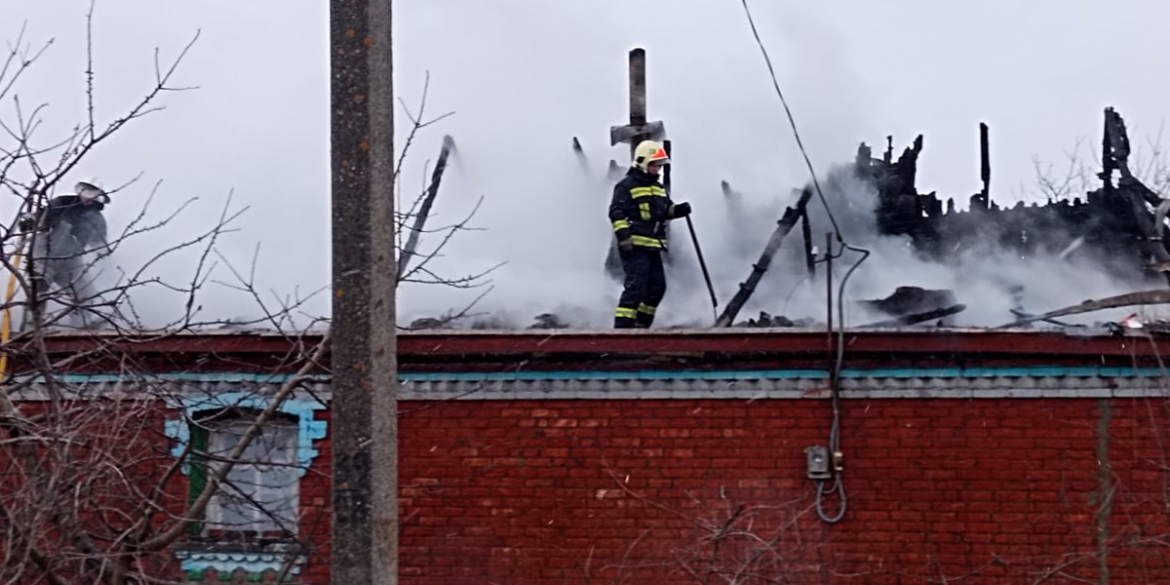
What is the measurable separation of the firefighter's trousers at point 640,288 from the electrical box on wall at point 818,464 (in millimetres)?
1930

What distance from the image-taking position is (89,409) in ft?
20.4

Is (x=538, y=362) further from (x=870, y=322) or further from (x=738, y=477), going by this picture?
(x=870, y=322)

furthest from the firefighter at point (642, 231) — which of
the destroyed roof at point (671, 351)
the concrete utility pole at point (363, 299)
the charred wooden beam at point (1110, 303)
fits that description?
the concrete utility pole at point (363, 299)

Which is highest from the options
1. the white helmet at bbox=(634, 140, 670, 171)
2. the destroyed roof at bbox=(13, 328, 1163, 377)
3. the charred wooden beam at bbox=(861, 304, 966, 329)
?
the white helmet at bbox=(634, 140, 670, 171)

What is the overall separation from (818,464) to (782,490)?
32 centimetres

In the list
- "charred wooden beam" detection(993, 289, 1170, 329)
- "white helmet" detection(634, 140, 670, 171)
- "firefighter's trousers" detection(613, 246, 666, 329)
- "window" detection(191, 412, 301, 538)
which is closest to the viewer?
"window" detection(191, 412, 301, 538)

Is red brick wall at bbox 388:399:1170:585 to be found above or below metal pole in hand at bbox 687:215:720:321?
below

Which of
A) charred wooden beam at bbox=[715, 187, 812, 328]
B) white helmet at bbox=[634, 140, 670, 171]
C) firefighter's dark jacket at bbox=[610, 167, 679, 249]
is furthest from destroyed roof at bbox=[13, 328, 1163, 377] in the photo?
white helmet at bbox=[634, 140, 670, 171]

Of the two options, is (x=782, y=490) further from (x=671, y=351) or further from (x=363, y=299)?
(x=363, y=299)

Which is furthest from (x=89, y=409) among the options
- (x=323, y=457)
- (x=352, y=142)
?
(x=323, y=457)

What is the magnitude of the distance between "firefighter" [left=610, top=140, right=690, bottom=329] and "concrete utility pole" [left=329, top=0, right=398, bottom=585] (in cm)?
544

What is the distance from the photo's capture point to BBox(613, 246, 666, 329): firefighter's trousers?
10.1m

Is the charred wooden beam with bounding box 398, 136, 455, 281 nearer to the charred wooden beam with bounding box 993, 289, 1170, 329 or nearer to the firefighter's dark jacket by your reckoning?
the firefighter's dark jacket

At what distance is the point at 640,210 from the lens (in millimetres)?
10242
